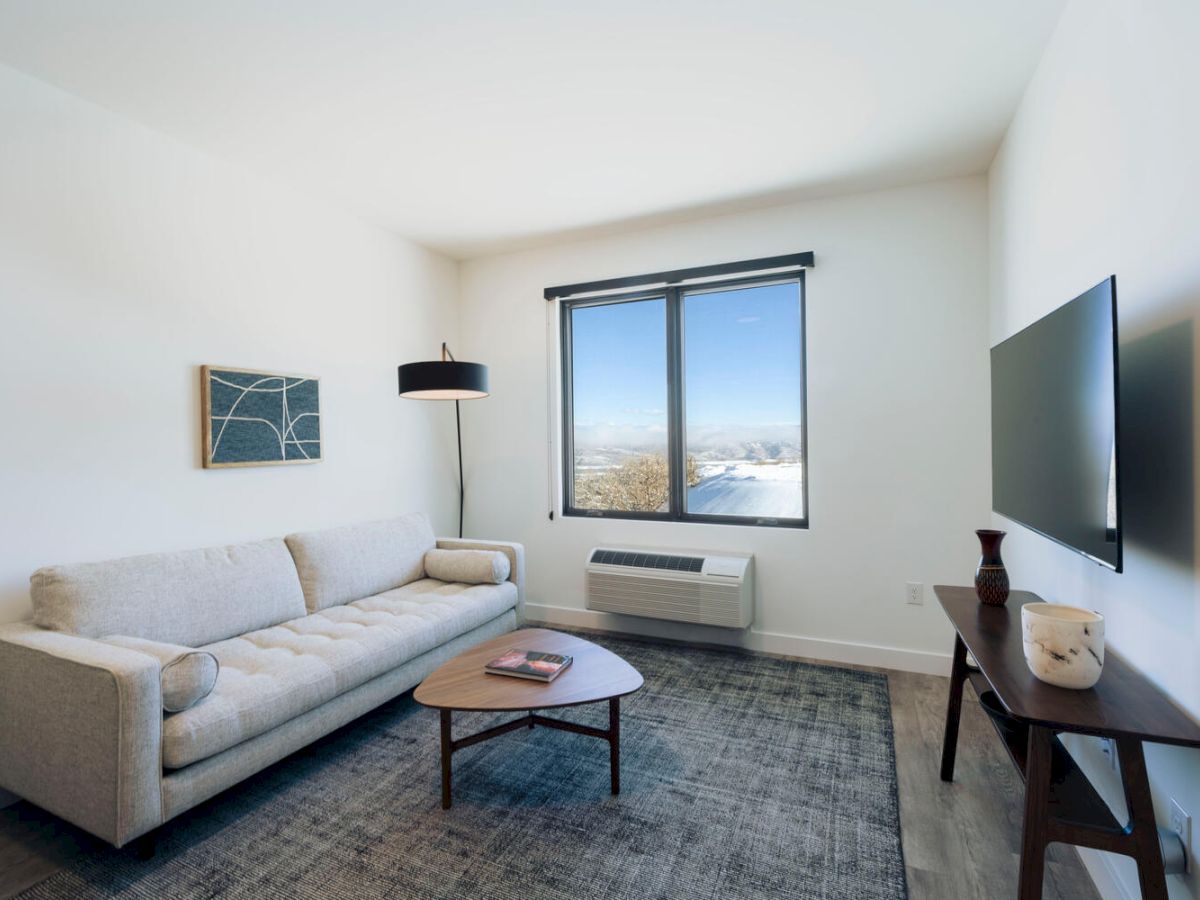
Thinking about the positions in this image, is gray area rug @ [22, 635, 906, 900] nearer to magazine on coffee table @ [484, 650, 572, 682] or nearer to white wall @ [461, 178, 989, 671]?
magazine on coffee table @ [484, 650, 572, 682]

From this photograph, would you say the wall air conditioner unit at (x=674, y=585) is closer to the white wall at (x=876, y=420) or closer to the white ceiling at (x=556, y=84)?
the white wall at (x=876, y=420)

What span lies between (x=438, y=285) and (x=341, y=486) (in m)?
1.66

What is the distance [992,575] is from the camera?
6.86ft

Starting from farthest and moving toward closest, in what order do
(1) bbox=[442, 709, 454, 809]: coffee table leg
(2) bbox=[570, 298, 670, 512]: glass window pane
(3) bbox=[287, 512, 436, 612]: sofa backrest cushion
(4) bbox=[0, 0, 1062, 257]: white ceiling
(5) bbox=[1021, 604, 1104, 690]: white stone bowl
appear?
(2) bbox=[570, 298, 670, 512]: glass window pane
(3) bbox=[287, 512, 436, 612]: sofa backrest cushion
(1) bbox=[442, 709, 454, 809]: coffee table leg
(4) bbox=[0, 0, 1062, 257]: white ceiling
(5) bbox=[1021, 604, 1104, 690]: white stone bowl

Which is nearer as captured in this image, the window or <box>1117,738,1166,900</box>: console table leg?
<box>1117,738,1166,900</box>: console table leg

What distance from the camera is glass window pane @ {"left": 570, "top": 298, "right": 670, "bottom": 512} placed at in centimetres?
395

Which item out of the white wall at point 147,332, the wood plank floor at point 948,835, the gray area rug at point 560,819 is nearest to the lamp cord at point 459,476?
the white wall at point 147,332

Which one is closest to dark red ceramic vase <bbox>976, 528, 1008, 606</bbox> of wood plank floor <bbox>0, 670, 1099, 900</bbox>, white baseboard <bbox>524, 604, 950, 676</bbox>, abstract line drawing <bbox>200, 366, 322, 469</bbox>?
wood plank floor <bbox>0, 670, 1099, 900</bbox>

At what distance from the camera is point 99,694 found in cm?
170

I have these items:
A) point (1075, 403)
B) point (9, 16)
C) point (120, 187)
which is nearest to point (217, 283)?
point (120, 187)

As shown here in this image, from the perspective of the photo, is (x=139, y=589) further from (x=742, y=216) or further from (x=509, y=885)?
(x=742, y=216)

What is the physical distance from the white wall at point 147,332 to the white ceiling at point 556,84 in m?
0.22

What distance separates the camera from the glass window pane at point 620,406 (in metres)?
3.95

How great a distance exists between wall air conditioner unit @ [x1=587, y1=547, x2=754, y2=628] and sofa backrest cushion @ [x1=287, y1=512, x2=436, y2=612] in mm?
1108
